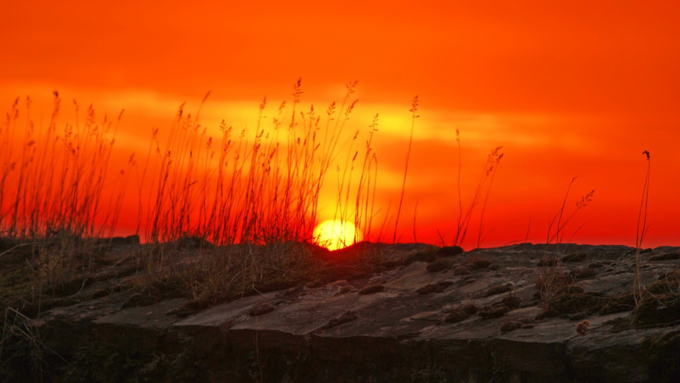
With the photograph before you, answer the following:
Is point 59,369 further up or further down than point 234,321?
further down

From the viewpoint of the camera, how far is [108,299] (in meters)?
4.66

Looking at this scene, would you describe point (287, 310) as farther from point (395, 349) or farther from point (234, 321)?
point (395, 349)

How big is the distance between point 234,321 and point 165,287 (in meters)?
1.13

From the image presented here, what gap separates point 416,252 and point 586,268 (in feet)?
4.21

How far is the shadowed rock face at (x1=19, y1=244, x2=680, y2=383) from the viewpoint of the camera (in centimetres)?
251

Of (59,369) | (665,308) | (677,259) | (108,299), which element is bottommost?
(59,369)

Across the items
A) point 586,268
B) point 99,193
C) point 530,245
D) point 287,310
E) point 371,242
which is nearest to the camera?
point 586,268

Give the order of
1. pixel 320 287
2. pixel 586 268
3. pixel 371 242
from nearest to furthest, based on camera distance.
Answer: pixel 586 268, pixel 320 287, pixel 371 242

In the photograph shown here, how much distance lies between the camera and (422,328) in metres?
3.05

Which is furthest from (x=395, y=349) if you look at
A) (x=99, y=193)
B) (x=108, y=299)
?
(x=99, y=193)

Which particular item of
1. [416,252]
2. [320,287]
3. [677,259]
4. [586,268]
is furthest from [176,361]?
[677,259]

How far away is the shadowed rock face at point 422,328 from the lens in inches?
98.7

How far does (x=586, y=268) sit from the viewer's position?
3.49m

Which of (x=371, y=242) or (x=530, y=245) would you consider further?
(x=371, y=242)
